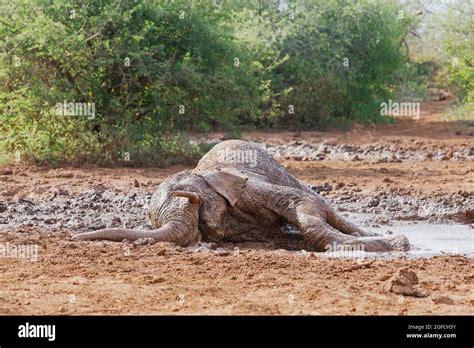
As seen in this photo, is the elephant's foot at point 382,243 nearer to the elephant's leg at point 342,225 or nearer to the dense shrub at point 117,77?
the elephant's leg at point 342,225

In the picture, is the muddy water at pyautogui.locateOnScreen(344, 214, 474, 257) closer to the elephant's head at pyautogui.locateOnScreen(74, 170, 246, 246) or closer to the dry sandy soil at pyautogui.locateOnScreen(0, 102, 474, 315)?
the dry sandy soil at pyautogui.locateOnScreen(0, 102, 474, 315)

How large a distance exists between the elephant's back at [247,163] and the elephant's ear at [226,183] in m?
0.38

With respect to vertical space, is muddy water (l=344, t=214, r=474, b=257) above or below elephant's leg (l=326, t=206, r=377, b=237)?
below

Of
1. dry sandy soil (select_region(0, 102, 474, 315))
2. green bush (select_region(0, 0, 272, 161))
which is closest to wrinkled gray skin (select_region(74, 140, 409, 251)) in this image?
dry sandy soil (select_region(0, 102, 474, 315))

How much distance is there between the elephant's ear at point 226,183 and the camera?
9.23 meters

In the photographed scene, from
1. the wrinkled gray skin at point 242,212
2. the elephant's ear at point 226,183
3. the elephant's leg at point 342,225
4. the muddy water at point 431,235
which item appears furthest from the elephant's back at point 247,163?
the muddy water at point 431,235

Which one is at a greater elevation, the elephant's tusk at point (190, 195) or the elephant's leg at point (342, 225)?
the elephant's tusk at point (190, 195)

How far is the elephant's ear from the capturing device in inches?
363

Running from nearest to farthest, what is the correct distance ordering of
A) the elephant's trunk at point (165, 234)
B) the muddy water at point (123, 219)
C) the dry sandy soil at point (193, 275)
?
the dry sandy soil at point (193, 275) < the elephant's trunk at point (165, 234) < the muddy water at point (123, 219)

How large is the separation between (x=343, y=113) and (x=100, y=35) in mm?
12044

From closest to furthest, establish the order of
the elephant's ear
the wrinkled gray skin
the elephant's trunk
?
the elephant's trunk
the wrinkled gray skin
the elephant's ear

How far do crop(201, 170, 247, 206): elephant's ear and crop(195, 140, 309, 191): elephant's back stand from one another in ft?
1.25

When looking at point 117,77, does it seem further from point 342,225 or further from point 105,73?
point 342,225

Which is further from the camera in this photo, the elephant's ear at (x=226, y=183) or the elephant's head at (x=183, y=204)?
the elephant's ear at (x=226, y=183)
